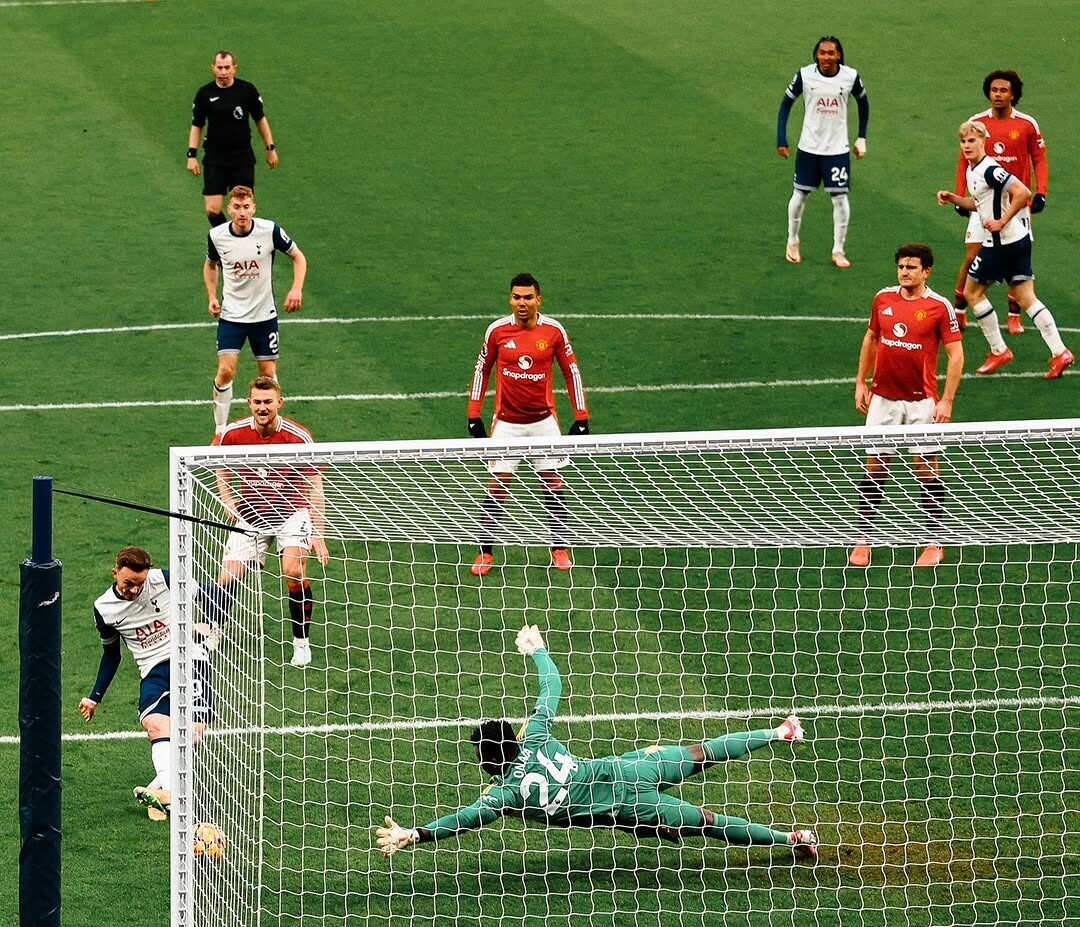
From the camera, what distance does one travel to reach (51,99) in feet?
78.2

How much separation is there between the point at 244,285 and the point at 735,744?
6436 millimetres

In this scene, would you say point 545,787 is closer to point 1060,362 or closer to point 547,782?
point 547,782

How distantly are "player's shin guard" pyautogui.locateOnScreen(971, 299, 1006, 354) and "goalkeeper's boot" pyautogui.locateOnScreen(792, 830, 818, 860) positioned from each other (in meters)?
7.07

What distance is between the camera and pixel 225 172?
19000 mm

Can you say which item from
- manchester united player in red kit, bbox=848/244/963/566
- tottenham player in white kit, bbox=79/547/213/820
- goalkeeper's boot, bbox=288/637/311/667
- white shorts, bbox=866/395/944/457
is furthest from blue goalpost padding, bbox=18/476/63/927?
white shorts, bbox=866/395/944/457

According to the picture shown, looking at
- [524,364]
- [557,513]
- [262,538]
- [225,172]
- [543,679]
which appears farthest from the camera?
[225,172]

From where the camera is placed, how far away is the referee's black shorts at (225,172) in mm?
18953

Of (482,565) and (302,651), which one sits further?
(482,565)

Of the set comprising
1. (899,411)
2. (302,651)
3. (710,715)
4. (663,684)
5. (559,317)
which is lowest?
(710,715)

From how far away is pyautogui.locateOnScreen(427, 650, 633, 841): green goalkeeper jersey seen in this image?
9500 millimetres

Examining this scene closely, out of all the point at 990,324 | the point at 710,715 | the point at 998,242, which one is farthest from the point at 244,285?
the point at 990,324

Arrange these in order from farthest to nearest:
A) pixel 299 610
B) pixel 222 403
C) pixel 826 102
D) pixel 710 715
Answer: pixel 826 102
pixel 222 403
pixel 299 610
pixel 710 715

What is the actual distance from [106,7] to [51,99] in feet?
12.3

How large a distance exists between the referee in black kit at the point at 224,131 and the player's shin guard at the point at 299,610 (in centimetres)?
778
